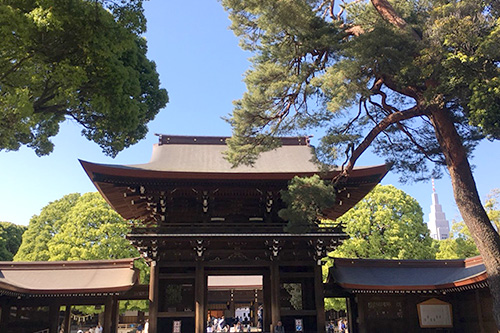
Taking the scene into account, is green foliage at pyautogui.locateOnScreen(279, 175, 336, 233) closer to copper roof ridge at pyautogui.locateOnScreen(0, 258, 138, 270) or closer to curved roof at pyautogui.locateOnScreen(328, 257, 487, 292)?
curved roof at pyautogui.locateOnScreen(328, 257, 487, 292)

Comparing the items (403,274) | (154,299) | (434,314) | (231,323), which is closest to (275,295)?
(154,299)

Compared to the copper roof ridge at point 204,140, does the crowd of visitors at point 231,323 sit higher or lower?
lower

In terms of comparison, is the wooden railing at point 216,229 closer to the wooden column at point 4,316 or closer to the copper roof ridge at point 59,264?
the copper roof ridge at point 59,264

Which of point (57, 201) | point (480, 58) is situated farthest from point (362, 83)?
point (57, 201)

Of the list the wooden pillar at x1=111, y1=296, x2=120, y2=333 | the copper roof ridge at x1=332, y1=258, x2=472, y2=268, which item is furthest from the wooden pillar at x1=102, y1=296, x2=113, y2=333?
the copper roof ridge at x1=332, y1=258, x2=472, y2=268

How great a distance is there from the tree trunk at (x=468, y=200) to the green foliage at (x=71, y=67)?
7882 mm

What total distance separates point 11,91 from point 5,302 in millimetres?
11665

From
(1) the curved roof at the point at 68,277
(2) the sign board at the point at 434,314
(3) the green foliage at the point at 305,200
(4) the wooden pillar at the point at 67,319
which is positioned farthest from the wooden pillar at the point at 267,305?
(4) the wooden pillar at the point at 67,319

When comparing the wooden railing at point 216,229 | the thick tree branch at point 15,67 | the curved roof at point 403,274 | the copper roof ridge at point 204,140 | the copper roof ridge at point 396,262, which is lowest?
the curved roof at point 403,274

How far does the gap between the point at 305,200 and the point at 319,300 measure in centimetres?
510

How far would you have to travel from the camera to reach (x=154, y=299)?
14070mm

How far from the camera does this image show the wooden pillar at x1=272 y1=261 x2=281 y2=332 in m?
13.9

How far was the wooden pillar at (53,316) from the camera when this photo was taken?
16.5 m

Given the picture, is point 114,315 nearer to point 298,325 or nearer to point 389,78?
point 298,325
